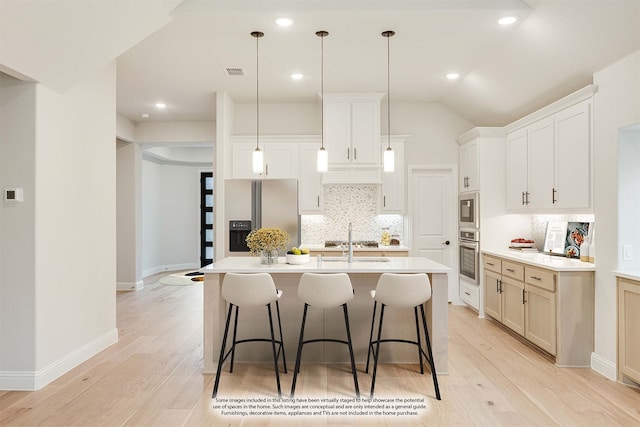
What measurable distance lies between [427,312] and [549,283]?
1150 mm

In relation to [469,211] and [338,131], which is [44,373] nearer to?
[338,131]

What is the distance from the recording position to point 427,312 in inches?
141

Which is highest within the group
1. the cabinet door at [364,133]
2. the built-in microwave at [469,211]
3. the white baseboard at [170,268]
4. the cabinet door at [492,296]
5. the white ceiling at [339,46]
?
the white ceiling at [339,46]

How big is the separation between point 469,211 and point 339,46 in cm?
280

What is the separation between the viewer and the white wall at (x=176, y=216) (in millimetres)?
9609

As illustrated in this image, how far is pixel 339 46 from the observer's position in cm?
420

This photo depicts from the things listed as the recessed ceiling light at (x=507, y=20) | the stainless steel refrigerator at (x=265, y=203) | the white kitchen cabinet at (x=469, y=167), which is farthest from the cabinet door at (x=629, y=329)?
the stainless steel refrigerator at (x=265, y=203)

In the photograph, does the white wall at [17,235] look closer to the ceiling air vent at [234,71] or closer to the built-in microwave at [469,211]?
the ceiling air vent at [234,71]

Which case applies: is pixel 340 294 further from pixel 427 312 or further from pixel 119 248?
pixel 119 248

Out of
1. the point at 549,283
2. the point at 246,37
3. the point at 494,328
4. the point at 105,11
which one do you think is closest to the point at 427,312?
the point at 549,283

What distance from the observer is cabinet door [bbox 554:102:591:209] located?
12.2ft

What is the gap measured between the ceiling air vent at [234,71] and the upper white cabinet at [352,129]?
4.14 ft

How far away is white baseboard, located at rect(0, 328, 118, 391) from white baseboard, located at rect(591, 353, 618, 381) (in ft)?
14.3

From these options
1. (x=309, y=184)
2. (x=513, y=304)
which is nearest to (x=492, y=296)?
(x=513, y=304)
